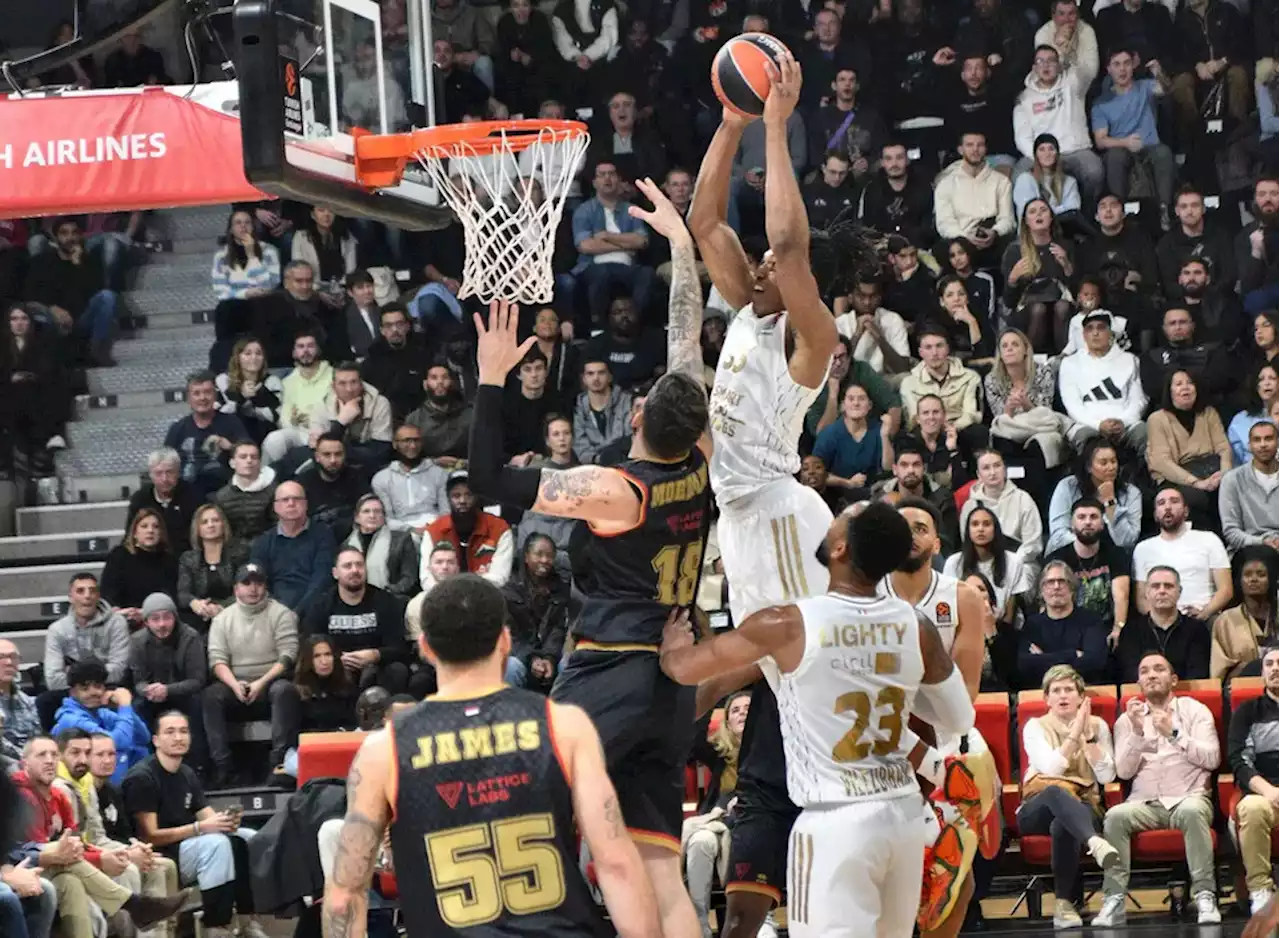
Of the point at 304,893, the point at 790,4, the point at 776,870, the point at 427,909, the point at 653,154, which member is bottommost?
the point at 304,893

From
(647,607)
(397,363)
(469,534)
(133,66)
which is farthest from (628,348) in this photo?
(647,607)

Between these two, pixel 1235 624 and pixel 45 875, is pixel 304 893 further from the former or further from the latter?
pixel 1235 624

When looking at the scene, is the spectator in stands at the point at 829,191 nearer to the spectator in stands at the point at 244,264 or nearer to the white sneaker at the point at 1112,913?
the spectator in stands at the point at 244,264

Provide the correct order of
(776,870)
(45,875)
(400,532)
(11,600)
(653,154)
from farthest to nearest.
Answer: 1. (653,154)
2. (11,600)
3. (400,532)
4. (45,875)
5. (776,870)

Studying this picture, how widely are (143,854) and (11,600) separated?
4658 millimetres

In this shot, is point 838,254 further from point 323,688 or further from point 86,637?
point 86,637

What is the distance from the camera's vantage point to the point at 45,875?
996cm

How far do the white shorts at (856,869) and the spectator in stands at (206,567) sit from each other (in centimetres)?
786

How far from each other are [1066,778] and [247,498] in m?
5.84

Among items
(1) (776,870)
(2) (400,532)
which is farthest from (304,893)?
(1) (776,870)

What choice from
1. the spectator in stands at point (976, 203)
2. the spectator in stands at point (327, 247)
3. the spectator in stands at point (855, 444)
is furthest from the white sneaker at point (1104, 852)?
the spectator in stands at point (327, 247)

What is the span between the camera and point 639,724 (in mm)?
6688

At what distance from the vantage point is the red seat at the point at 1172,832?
→ 10.7m

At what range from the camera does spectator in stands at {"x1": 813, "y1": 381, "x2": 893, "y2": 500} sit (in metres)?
13.2
